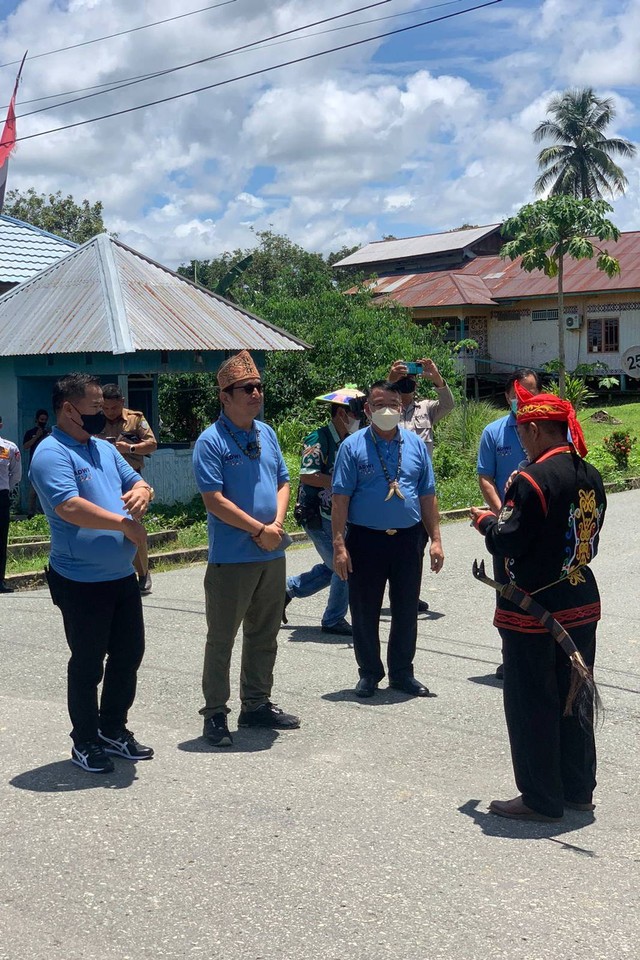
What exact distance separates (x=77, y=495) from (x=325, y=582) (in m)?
3.59

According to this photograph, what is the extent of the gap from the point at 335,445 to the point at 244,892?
442cm

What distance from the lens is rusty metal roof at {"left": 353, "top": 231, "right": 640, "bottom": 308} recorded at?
38.2 meters

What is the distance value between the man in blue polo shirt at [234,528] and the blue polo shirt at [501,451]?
Answer: 1.74 metres

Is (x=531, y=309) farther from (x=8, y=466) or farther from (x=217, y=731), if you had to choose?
(x=217, y=731)

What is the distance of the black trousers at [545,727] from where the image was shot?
15.4ft

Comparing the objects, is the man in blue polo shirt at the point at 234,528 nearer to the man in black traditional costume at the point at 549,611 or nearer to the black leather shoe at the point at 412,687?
the black leather shoe at the point at 412,687

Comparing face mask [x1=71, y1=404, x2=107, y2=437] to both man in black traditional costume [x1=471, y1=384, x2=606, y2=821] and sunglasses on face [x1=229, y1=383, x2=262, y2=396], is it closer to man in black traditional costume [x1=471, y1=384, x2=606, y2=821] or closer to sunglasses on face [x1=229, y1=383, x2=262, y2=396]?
sunglasses on face [x1=229, y1=383, x2=262, y2=396]

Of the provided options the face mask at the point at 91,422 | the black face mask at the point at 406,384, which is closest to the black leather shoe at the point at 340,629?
the black face mask at the point at 406,384

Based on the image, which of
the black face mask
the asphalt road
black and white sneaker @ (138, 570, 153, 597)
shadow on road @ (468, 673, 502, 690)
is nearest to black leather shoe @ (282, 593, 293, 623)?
the asphalt road

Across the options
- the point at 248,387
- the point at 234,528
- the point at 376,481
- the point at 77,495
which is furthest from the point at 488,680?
the point at 77,495

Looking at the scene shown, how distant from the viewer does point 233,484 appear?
5.77m

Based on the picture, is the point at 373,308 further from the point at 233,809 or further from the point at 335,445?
the point at 233,809

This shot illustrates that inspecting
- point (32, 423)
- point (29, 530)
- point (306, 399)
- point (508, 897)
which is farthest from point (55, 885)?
point (306, 399)

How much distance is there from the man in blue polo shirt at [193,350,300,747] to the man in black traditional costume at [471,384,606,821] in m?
1.47
